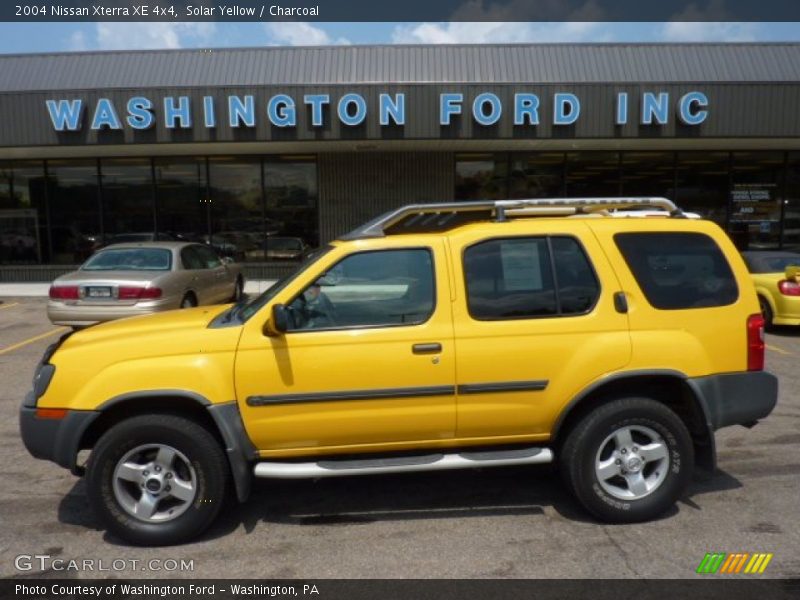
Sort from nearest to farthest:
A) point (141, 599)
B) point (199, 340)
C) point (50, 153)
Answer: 1. point (141, 599)
2. point (199, 340)
3. point (50, 153)

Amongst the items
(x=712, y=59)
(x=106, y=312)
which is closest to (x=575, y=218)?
(x=106, y=312)

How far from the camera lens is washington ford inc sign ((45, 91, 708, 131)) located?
13.0m

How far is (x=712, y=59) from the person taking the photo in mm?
15773

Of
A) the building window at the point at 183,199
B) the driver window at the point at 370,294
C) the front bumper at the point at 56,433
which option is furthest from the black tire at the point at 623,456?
the building window at the point at 183,199

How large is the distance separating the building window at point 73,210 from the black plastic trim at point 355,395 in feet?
49.6

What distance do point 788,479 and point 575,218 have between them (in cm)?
241

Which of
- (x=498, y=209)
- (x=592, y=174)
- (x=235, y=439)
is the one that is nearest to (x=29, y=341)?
(x=235, y=439)

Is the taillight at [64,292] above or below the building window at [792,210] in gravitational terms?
below

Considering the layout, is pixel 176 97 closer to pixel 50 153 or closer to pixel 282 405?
pixel 50 153

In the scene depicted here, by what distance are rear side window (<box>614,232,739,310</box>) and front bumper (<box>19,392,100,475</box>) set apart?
3307 mm

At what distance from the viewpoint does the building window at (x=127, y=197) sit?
1623 centimetres

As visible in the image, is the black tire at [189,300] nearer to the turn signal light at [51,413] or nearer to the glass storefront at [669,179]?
the turn signal light at [51,413]

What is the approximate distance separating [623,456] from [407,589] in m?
1.54

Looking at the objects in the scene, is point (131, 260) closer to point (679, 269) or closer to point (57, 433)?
point (57, 433)
